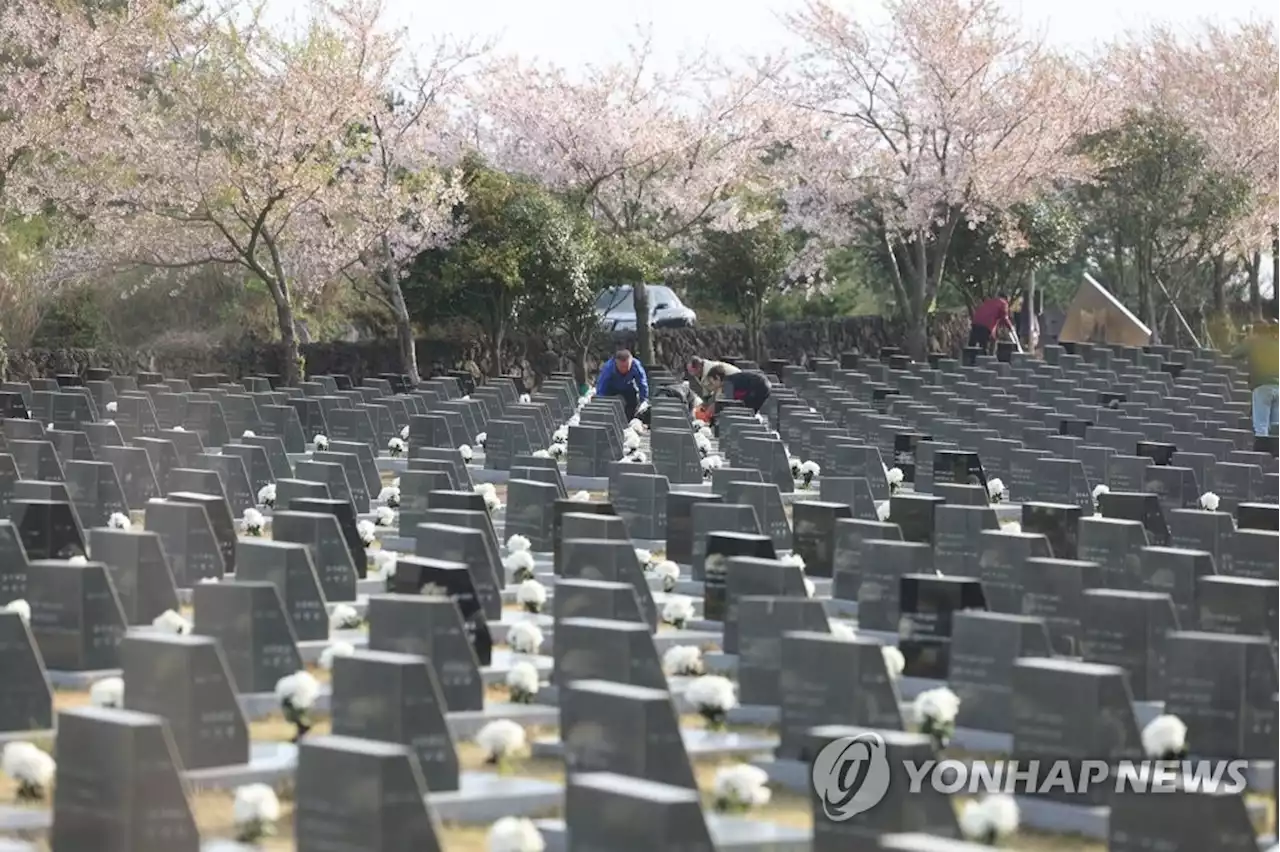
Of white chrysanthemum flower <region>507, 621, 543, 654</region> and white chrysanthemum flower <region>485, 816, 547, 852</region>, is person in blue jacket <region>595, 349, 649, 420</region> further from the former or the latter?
white chrysanthemum flower <region>485, 816, 547, 852</region>

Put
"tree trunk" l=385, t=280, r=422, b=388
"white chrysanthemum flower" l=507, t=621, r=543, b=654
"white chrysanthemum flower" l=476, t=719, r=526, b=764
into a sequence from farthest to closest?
"tree trunk" l=385, t=280, r=422, b=388
"white chrysanthemum flower" l=507, t=621, r=543, b=654
"white chrysanthemum flower" l=476, t=719, r=526, b=764

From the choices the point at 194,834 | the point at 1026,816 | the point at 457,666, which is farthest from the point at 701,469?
the point at 194,834

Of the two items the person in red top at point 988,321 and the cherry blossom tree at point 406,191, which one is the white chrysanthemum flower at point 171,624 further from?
the person in red top at point 988,321

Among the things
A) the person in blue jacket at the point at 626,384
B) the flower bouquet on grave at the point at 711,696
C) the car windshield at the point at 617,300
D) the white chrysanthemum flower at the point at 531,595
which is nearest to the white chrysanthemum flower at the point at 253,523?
the white chrysanthemum flower at the point at 531,595

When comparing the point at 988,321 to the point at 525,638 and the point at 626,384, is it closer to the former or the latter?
the point at 626,384

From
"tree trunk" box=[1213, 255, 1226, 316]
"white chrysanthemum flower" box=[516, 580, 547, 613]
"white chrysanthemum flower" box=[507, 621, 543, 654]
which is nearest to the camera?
"white chrysanthemum flower" box=[507, 621, 543, 654]

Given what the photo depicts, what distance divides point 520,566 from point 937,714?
467 centimetres

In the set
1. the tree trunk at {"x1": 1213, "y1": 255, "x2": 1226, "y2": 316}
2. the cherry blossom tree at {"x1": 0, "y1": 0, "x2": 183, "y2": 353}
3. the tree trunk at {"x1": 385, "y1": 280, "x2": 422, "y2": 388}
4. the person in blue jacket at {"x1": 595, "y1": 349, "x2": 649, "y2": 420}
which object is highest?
the cherry blossom tree at {"x1": 0, "y1": 0, "x2": 183, "y2": 353}

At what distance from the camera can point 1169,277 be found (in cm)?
4438

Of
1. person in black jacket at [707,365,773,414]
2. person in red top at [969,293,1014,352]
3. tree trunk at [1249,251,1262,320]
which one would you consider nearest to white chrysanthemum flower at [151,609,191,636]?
person in black jacket at [707,365,773,414]

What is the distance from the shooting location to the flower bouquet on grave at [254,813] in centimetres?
761

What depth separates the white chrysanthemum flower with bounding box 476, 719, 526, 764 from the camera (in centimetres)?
884

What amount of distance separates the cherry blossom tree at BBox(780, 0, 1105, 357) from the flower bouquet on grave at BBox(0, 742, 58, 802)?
30771mm

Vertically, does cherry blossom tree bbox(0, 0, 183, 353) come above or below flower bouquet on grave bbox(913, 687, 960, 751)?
above
